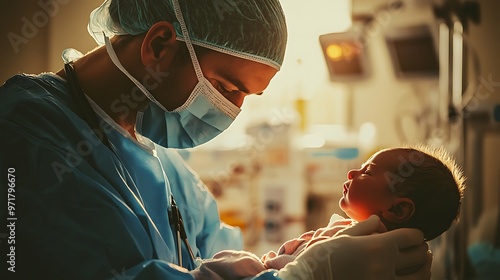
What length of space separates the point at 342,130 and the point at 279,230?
3.20 ft

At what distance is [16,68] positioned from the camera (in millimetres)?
2051

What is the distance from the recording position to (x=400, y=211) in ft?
4.38

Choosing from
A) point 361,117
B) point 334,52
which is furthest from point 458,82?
point 361,117

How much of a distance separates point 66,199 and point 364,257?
0.57 meters

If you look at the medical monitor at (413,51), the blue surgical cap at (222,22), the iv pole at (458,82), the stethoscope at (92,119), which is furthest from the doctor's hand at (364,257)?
the medical monitor at (413,51)

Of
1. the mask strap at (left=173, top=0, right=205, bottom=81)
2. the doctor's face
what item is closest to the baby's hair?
the doctor's face

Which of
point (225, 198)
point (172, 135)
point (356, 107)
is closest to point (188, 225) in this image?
point (172, 135)

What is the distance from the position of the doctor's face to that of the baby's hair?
0.41 metres

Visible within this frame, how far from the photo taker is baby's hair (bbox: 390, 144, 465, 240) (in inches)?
51.9

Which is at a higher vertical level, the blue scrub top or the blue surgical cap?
the blue surgical cap

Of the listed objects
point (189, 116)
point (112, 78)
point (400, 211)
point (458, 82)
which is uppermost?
point (112, 78)

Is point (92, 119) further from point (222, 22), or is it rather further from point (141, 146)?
point (222, 22)

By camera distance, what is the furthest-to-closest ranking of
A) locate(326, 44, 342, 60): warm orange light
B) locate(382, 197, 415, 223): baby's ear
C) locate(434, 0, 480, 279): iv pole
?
locate(326, 44, 342, 60): warm orange light < locate(434, 0, 480, 279): iv pole < locate(382, 197, 415, 223): baby's ear

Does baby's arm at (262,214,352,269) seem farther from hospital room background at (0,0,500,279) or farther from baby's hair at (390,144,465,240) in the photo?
hospital room background at (0,0,500,279)
